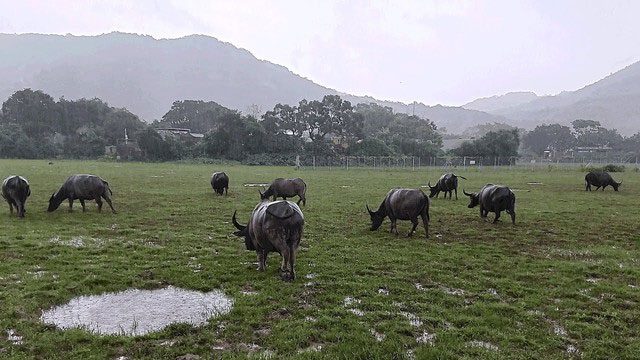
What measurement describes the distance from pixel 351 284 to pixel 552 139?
133391mm

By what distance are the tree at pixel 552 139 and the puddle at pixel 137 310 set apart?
131m

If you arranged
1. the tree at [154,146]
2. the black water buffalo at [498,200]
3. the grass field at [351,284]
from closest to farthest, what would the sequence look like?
the grass field at [351,284]
the black water buffalo at [498,200]
the tree at [154,146]

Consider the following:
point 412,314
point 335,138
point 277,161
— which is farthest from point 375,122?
point 412,314

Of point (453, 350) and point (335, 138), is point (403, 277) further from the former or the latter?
point (335, 138)

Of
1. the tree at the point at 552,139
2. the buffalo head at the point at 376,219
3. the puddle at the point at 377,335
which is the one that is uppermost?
the tree at the point at 552,139

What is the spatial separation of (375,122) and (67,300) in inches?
4875

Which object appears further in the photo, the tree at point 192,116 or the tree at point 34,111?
the tree at point 192,116

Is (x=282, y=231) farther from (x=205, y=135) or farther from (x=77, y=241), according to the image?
(x=205, y=135)

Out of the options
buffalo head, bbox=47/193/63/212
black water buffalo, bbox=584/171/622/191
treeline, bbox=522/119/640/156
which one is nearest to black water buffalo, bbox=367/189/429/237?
buffalo head, bbox=47/193/63/212

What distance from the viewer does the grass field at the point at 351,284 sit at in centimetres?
641

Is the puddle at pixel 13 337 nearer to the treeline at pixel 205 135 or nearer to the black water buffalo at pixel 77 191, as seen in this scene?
the black water buffalo at pixel 77 191

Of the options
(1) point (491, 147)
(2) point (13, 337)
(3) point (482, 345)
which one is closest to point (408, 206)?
(3) point (482, 345)

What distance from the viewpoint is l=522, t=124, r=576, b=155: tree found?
122750 mm

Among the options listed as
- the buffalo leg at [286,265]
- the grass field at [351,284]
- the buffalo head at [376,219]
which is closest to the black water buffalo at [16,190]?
the grass field at [351,284]
